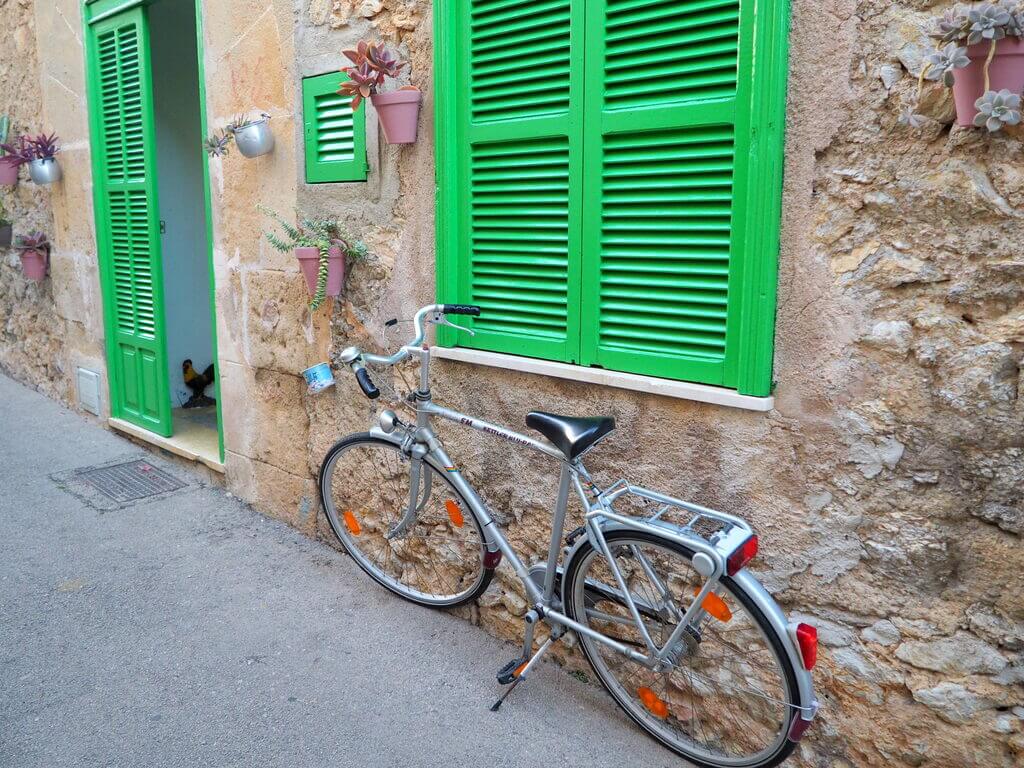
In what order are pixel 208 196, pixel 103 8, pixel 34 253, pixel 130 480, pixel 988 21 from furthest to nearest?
1. pixel 34 253
2. pixel 103 8
3. pixel 130 480
4. pixel 208 196
5. pixel 988 21

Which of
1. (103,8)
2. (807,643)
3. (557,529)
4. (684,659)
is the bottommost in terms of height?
(684,659)

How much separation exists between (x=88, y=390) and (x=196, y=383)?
30.2 inches

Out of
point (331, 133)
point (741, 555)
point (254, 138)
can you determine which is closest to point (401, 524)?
point (741, 555)

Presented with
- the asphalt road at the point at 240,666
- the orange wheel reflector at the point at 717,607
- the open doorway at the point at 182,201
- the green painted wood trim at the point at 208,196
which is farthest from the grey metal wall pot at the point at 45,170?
the orange wheel reflector at the point at 717,607

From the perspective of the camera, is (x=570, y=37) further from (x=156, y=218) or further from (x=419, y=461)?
(x=156, y=218)

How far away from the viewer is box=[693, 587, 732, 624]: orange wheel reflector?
7.80 feet

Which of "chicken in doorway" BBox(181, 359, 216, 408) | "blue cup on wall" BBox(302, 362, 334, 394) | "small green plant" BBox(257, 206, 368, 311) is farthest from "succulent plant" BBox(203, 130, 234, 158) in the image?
"chicken in doorway" BBox(181, 359, 216, 408)

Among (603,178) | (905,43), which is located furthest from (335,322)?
(905,43)

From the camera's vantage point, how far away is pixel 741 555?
2340mm

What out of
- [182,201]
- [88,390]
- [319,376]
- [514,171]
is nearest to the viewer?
[514,171]

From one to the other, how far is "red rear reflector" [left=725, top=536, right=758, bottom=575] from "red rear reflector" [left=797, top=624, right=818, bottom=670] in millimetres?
214

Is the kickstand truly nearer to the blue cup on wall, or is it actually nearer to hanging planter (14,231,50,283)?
the blue cup on wall

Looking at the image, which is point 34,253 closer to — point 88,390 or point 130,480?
point 88,390

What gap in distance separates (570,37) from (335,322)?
171 cm
